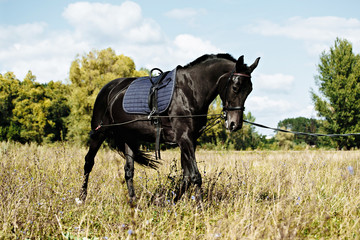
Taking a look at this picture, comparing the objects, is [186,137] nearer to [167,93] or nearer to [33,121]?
[167,93]

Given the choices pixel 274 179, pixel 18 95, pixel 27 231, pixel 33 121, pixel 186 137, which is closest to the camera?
pixel 27 231

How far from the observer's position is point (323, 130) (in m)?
31.7

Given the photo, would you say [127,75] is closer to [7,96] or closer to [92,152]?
[7,96]

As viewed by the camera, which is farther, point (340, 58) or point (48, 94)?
point (48, 94)

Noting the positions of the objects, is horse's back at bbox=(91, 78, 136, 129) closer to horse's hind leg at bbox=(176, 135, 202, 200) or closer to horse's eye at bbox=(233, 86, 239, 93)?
horse's hind leg at bbox=(176, 135, 202, 200)

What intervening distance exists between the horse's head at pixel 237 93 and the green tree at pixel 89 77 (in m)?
25.1

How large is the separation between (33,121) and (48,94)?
4568 millimetres

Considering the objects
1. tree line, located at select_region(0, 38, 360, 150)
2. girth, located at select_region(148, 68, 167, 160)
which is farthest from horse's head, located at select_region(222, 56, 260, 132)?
tree line, located at select_region(0, 38, 360, 150)

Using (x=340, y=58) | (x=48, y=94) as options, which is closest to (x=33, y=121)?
(x=48, y=94)

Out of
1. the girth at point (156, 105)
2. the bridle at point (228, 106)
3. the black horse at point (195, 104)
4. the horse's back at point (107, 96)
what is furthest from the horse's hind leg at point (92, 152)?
the bridle at point (228, 106)

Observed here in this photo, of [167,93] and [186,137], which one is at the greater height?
[167,93]

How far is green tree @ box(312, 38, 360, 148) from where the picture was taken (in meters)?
30.4

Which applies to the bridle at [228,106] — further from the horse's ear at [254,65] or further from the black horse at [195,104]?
the horse's ear at [254,65]

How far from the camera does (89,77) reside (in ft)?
99.5
